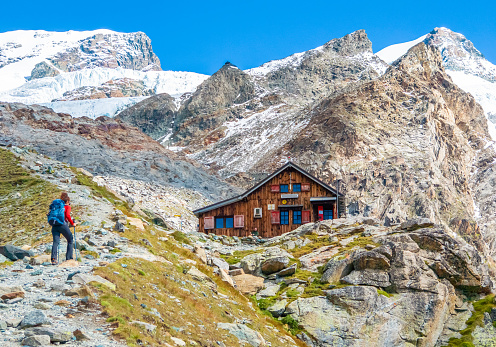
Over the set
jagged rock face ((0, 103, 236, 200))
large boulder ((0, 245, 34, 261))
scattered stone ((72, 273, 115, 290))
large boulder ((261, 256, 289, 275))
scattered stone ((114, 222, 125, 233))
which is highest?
jagged rock face ((0, 103, 236, 200))

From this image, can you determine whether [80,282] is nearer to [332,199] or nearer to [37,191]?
[37,191]

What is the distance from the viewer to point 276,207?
49.0m

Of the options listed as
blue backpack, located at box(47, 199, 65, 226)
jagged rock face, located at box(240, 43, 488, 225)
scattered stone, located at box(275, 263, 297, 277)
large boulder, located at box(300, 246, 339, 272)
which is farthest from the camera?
jagged rock face, located at box(240, 43, 488, 225)

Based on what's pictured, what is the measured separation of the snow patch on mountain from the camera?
6171 inches

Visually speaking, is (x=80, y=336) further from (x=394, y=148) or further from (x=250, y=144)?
(x=250, y=144)

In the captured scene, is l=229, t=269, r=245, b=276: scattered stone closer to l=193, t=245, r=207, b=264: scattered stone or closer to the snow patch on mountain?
l=193, t=245, r=207, b=264: scattered stone

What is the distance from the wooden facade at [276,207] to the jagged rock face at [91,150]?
3287cm

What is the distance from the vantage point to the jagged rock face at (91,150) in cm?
8062

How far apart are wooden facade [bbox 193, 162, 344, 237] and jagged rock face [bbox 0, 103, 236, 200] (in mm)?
32867

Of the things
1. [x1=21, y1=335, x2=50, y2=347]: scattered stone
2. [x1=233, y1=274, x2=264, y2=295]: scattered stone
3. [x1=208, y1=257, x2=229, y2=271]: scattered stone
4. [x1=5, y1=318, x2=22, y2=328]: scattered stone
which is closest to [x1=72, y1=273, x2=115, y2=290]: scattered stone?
[x1=5, y1=318, x2=22, y2=328]: scattered stone

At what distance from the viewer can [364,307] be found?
26453 millimetres

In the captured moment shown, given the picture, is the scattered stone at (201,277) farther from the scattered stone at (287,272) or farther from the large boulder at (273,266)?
the large boulder at (273,266)

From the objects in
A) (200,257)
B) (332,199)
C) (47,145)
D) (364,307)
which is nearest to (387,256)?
(364,307)

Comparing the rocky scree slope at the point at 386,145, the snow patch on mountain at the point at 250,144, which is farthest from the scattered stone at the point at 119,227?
the snow patch on mountain at the point at 250,144
